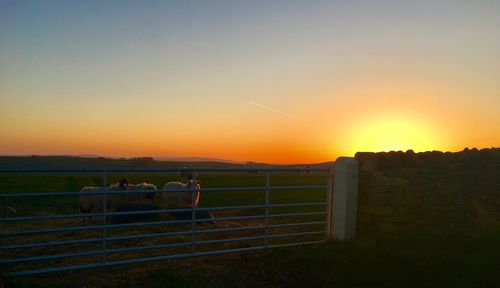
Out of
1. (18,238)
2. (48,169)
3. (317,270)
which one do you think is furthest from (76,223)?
(317,270)

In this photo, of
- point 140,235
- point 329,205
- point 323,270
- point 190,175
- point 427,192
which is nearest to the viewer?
point 323,270

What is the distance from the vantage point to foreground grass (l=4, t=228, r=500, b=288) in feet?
21.0

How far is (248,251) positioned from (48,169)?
360 cm

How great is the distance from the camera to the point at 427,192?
9.44 metres

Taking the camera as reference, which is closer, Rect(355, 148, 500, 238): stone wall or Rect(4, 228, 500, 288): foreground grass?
Rect(4, 228, 500, 288): foreground grass

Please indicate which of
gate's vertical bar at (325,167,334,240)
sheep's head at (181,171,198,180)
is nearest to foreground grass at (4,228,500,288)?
gate's vertical bar at (325,167,334,240)

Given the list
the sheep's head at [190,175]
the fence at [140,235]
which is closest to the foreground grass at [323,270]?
the fence at [140,235]

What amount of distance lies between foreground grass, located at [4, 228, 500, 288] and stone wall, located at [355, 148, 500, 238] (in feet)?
2.24

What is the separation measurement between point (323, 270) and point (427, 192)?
365cm

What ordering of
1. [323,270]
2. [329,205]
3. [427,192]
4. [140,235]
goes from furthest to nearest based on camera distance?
[427,192]
[329,205]
[140,235]
[323,270]

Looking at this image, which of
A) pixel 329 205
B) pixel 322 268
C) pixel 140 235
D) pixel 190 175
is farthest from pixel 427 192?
pixel 190 175

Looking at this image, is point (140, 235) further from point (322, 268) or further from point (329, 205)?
point (329, 205)

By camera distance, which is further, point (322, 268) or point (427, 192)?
point (427, 192)

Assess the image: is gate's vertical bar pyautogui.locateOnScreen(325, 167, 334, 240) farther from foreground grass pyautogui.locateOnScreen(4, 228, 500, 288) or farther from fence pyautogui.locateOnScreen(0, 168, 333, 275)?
foreground grass pyautogui.locateOnScreen(4, 228, 500, 288)
